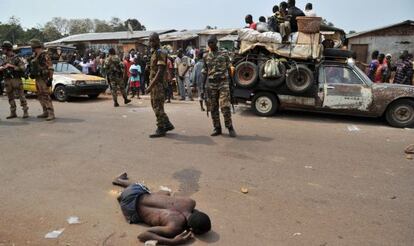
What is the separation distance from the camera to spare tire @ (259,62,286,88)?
28.4 feet

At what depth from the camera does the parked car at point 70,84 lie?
11688mm

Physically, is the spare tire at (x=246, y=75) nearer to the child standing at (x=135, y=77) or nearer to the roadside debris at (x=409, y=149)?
the roadside debris at (x=409, y=149)

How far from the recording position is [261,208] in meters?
3.82

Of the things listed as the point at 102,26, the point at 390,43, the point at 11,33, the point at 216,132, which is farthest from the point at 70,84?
the point at 102,26

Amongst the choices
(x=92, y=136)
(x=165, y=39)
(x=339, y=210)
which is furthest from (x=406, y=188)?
(x=165, y=39)

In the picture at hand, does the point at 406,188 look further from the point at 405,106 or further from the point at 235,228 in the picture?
the point at 405,106

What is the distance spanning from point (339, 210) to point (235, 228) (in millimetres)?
1261

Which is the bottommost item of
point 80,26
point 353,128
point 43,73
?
point 353,128

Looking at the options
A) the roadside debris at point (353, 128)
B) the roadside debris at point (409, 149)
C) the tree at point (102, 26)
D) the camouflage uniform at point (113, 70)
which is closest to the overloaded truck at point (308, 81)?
the roadside debris at point (353, 128)

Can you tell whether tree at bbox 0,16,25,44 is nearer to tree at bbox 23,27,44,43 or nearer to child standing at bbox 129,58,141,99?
tree at bbox 23,27,44,43

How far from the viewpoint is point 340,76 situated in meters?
8.29

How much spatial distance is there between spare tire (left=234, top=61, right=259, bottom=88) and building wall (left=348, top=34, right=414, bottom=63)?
559 inches

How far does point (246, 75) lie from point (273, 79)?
74 centimetres

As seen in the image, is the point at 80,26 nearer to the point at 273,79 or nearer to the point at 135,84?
the point at 135,84
